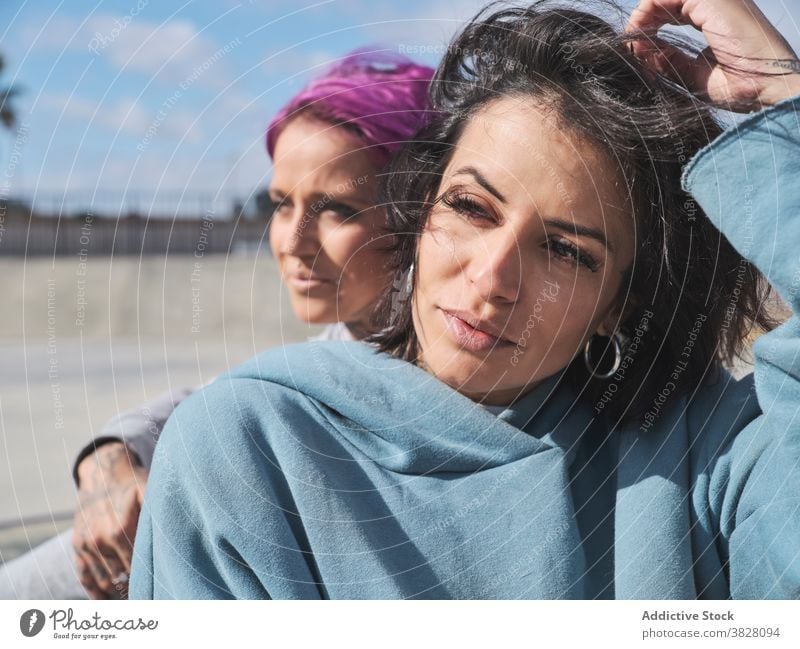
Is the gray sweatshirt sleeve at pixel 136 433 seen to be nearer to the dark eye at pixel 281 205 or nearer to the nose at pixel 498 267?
the dark eye at pixel 281 205

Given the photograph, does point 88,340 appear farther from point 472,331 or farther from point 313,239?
point 472,331

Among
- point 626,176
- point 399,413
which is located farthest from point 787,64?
point 399,413

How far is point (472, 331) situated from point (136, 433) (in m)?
0.44

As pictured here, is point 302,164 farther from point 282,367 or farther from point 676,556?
point 676,556

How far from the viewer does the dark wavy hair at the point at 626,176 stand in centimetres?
84

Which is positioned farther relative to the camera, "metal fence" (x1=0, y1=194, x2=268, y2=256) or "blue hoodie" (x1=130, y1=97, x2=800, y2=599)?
"metal fence" (x1=0, y1=194, x2=268, y2=256)

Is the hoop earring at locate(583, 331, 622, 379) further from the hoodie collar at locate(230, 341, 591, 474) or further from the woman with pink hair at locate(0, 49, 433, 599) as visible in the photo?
the woman with pink hair at locate(0, 49, 433, 599)

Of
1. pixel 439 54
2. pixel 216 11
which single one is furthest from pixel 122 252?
pixel 439 54

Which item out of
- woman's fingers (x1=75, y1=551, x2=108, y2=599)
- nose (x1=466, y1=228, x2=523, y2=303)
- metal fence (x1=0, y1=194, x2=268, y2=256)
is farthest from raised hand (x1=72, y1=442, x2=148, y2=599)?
nose (x1=466, y1=228, x2=523, y2=303)

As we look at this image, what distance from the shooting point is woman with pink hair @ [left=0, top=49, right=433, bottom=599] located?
1.05 meters

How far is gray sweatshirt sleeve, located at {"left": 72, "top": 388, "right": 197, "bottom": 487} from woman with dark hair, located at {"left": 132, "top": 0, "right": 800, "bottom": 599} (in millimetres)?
A: 200

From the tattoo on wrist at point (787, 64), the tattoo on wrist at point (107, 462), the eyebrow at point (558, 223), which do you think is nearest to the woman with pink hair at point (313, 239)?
the tattoo on wrist at point (107, 462)
